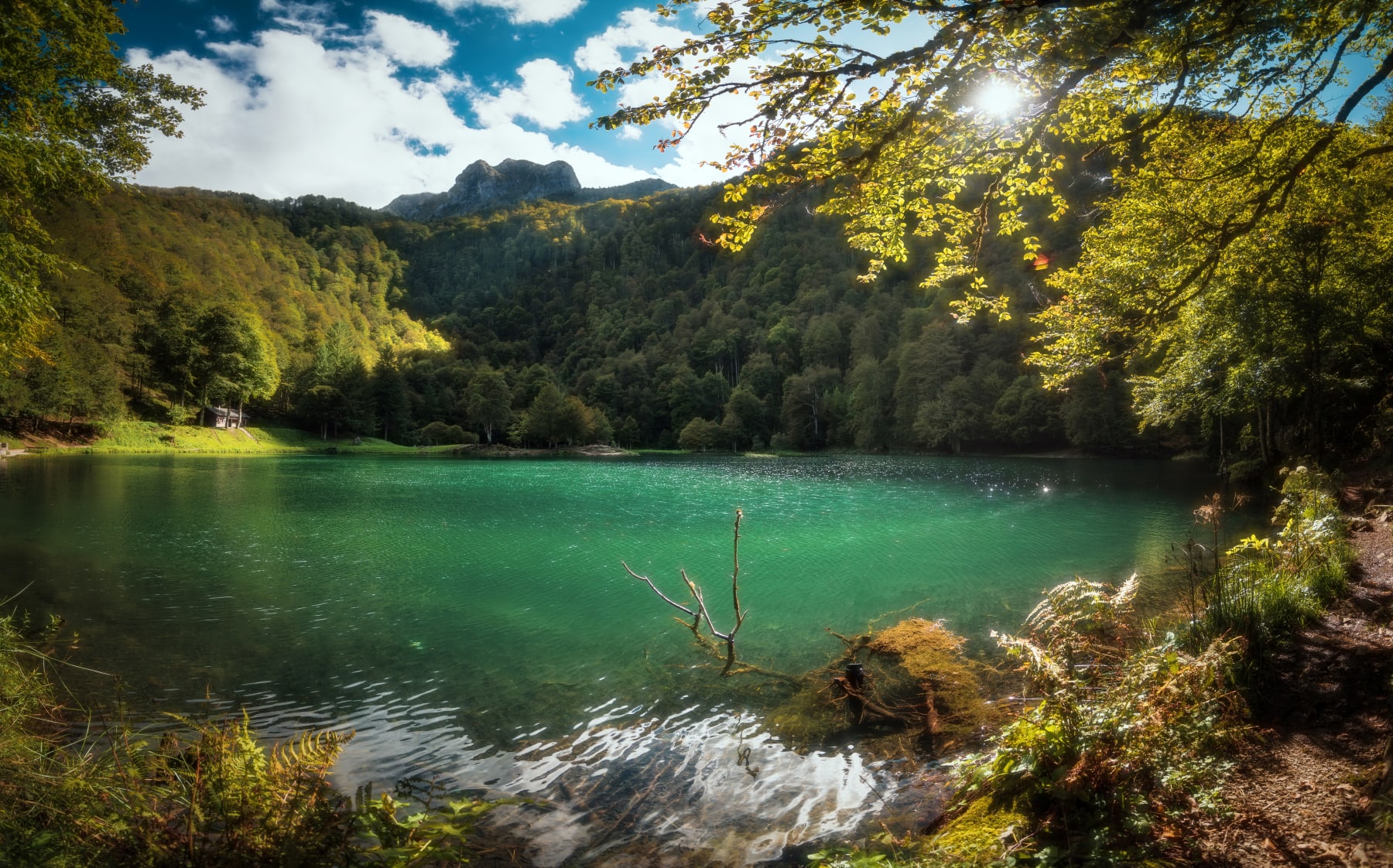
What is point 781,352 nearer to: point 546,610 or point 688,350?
point 688,350

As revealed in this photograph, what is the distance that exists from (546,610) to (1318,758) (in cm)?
1079

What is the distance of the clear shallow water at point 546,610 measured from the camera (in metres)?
5.56

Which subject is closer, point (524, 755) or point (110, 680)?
point (524, 755)

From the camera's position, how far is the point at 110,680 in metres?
7.77

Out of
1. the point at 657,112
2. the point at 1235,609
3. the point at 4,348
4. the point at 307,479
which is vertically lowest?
the point at 307,479

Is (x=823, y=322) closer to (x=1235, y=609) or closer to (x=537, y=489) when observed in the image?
(x=537, y=489)

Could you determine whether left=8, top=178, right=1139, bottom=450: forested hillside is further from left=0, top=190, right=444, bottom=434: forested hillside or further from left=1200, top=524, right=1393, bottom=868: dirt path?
left=1200, top=524, right=1393, bottom=868: dirt path

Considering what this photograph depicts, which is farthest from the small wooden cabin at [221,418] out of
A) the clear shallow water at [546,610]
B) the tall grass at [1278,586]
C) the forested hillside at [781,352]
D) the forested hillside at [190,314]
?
the tall grass at [1278,586]

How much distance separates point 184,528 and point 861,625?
71.6 ft

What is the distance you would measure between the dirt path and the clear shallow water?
2.58 m

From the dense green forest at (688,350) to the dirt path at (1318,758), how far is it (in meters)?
4.69

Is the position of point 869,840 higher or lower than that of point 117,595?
higher

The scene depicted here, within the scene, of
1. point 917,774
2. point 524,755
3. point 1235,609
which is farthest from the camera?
point 524,755

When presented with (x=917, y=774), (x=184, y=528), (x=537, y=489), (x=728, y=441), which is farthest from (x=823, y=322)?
(x=917, y=774)
